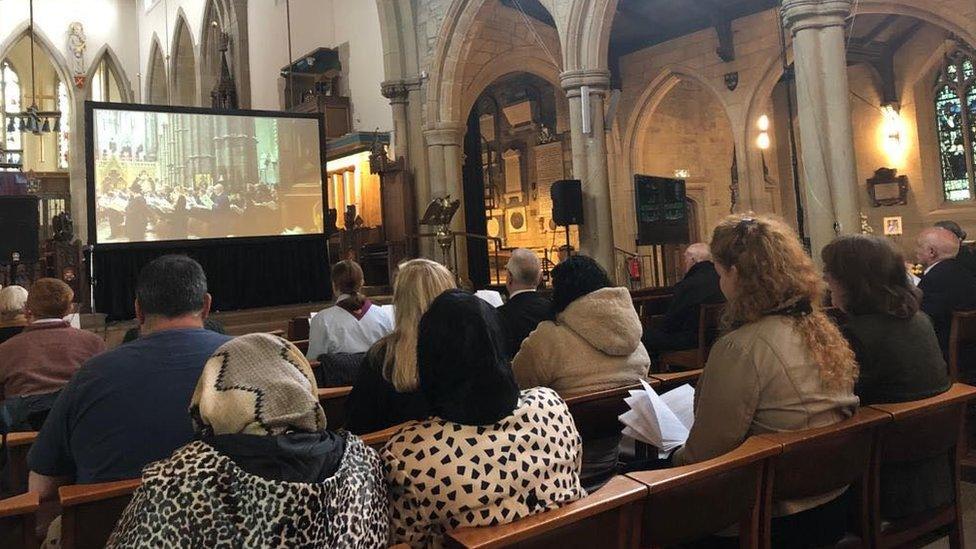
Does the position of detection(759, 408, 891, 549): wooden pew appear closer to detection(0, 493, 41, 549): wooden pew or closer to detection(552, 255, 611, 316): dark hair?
detection(552, 255, 611, 316): dark hair

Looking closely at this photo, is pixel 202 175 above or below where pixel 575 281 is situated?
above

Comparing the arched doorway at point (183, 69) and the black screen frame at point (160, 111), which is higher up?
the arched doorway at point (183, 69)

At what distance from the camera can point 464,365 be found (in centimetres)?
149

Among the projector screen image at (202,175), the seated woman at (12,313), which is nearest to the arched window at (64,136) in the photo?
the projector screen image at (202,175)

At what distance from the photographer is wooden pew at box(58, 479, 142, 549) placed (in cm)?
154

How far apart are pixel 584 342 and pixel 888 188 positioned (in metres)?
12.3

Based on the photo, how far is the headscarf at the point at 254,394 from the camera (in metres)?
1.23

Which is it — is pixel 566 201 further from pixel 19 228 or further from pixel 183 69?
pixel 183 69

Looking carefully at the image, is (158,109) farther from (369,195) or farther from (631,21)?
(631,21)

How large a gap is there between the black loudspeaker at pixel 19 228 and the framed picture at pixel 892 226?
14.2 meters

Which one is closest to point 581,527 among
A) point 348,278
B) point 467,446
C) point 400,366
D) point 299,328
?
point 467,446

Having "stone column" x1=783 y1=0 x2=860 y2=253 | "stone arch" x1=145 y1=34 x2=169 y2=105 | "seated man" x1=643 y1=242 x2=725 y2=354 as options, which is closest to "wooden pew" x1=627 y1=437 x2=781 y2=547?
"seated man" x1=643 y1=242 x2=725 y2=354

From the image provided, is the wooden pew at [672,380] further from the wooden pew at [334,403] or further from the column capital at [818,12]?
the column capital at [818,12]

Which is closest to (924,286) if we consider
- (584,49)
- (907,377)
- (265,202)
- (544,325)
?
(907,377)
